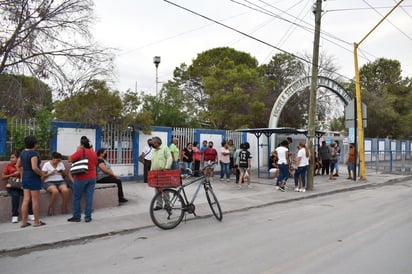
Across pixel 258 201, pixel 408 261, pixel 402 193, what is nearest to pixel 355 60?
pixel 402 193

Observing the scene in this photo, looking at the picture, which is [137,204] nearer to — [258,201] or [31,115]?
[258,201]

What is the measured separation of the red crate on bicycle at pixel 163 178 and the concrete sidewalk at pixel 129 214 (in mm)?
976

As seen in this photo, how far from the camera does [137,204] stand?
32.9 ft

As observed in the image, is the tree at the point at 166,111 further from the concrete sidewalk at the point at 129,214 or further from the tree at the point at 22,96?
the tree at the point at 22,96

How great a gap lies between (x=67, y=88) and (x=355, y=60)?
12057mm

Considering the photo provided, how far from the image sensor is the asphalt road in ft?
16.7

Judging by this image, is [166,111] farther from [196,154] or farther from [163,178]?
[163,178]

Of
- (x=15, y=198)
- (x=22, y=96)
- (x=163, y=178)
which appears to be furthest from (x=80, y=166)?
(x=22, y=96)

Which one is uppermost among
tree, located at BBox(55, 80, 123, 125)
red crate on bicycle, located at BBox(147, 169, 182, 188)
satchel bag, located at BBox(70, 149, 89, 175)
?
tree, located at BBox(55, 80, 123, 125)

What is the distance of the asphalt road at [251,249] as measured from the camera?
5.09m

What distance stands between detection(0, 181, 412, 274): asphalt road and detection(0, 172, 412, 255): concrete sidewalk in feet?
1.10

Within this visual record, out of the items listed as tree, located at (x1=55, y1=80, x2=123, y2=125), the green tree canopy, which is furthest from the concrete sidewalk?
the green tree canopy

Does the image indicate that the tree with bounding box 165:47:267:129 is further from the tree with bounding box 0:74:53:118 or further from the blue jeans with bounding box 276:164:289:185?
the tree with bounding box 0:74:53:118

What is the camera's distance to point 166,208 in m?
7.54
